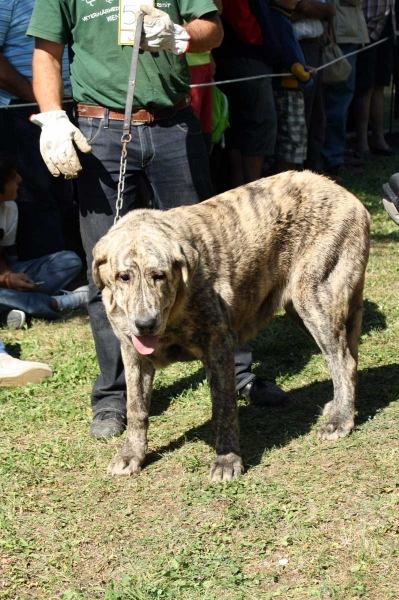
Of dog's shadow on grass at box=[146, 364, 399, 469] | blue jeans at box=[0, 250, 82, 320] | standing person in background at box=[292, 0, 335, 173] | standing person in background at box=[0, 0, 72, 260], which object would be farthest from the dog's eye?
standing person in background at box=[292, 0, 335, 173]

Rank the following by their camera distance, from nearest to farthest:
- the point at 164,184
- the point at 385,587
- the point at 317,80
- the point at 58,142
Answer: the point at 385,587 → the point at 58,142 → the point at 164,184 → the point at 317,80

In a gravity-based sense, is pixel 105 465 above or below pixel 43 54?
below

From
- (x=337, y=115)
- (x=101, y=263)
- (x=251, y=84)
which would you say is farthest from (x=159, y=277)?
(x=337, y=115)

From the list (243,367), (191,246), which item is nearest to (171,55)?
(191,246)

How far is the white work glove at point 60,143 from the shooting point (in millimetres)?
4480

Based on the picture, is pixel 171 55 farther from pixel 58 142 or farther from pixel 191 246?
pixel 191 246

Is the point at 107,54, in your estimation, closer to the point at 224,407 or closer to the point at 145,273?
the point at 145,273

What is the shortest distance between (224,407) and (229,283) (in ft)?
2.00

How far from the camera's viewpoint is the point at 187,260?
4.08 metres

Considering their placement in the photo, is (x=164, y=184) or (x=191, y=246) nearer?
(x=191, y=246)

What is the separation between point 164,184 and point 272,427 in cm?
→ 144

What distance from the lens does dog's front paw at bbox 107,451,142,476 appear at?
14.6ft

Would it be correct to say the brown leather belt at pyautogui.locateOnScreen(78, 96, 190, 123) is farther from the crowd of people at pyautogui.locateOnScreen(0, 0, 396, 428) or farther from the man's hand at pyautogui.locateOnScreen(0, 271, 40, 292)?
the man's hand at pyautogui.locateOnScreen(0, 271, 40, 292)

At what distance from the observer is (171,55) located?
186 inches
